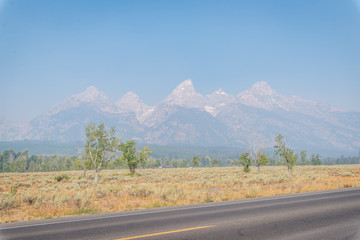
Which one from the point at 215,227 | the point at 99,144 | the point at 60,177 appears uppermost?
the point at 99,144

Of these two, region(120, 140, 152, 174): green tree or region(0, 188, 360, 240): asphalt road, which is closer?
region(0, 188, 360, 240): asphalt road

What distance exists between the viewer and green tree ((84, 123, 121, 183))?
36750 mm

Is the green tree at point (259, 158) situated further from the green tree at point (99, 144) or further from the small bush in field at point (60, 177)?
the small bush in field at point (60, 177)

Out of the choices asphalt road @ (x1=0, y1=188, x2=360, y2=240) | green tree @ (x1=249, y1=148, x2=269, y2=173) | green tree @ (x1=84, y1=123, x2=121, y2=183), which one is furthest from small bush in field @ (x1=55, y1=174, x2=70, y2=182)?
green tree @ (x1=249, y1=148, x2=269, y2=173)

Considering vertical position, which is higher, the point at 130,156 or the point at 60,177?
the point at 130,156

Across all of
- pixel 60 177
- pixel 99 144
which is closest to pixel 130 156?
pixel 60 177

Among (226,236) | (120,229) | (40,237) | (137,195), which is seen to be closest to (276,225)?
(226,236)

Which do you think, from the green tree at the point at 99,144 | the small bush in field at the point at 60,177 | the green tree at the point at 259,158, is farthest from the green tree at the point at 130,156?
the green tree at the point at 259,158

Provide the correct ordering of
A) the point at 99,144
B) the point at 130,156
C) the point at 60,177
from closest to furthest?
the point at 99,144, the point at 60,177, the point at 130,156

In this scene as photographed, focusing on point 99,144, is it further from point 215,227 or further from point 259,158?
point 259,158

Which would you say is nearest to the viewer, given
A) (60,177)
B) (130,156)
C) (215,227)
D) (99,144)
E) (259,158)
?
(215,227)

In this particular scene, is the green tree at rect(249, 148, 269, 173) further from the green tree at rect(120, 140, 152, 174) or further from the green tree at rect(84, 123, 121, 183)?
the green tree at rect(84, 123, 121, 183)

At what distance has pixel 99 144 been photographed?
121 feet

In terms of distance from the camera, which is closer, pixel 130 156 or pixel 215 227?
pixel 215 227
